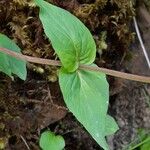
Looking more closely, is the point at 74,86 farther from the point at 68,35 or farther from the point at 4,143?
the point at 4,143

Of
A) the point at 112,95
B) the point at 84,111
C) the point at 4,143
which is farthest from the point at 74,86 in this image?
the point at 112,95

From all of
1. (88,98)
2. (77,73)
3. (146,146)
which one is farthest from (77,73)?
(146,146)

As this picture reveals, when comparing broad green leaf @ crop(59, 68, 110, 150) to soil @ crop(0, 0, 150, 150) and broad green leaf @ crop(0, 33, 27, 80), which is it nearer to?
broad green leaf @ crop(0, 33, 27, 80)

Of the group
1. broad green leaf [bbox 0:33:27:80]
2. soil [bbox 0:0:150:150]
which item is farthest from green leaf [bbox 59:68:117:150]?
soil [bbox 0:0:150:150]

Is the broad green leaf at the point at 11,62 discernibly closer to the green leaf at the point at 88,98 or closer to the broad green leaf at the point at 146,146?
the green leaf at the point at 88,98

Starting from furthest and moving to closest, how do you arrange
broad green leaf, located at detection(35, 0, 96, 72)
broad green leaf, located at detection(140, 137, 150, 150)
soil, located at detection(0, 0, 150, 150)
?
broad green leaf, located at detection(140, 137, 150, 150) < soil, located at detection(0, 0, 150, 150) < broad green leaf, located at detection(35, 0, 96, 72)

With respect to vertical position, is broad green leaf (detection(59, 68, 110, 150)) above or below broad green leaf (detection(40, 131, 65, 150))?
above

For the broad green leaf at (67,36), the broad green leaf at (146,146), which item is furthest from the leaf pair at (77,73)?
the broad green leaf at (146,146)
